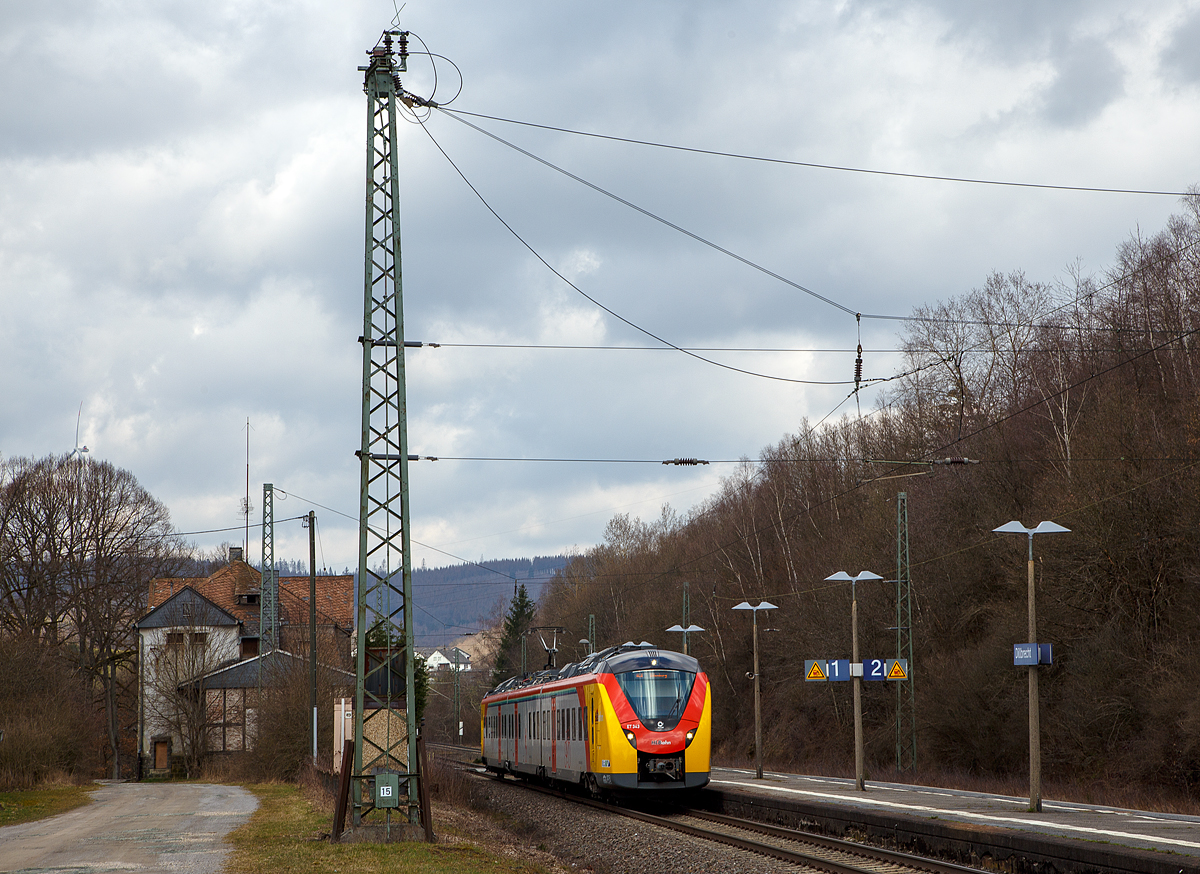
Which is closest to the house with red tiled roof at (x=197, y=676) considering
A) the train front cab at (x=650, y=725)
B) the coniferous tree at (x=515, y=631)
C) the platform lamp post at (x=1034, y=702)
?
the train front cab at (x=650, y=725)

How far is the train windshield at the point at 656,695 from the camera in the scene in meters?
23.7

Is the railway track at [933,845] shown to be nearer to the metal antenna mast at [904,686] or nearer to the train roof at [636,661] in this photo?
the train roof at [636,661]

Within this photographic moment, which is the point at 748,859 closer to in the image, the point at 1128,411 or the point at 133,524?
the point at 1128,411

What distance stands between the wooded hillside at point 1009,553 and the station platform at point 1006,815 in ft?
19.8

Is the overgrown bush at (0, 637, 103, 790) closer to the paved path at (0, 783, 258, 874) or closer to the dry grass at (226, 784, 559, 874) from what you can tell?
the paved path at (0, 783, 258, 874)

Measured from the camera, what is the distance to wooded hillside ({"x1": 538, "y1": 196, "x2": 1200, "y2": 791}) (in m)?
29.9

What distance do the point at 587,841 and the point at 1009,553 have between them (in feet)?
72.4

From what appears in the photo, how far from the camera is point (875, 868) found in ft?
47.5

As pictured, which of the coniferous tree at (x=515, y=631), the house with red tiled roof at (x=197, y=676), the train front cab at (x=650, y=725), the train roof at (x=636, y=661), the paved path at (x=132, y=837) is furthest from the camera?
the coniferous tree at (x=515, y=631)

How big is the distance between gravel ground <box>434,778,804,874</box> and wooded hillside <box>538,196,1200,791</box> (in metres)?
7.98

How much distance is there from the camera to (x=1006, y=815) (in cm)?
1842

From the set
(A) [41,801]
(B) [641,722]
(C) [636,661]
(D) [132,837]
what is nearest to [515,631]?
(A) [41,801]

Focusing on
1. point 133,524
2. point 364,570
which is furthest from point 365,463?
point 133,524

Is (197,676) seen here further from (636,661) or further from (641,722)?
(641,722)
